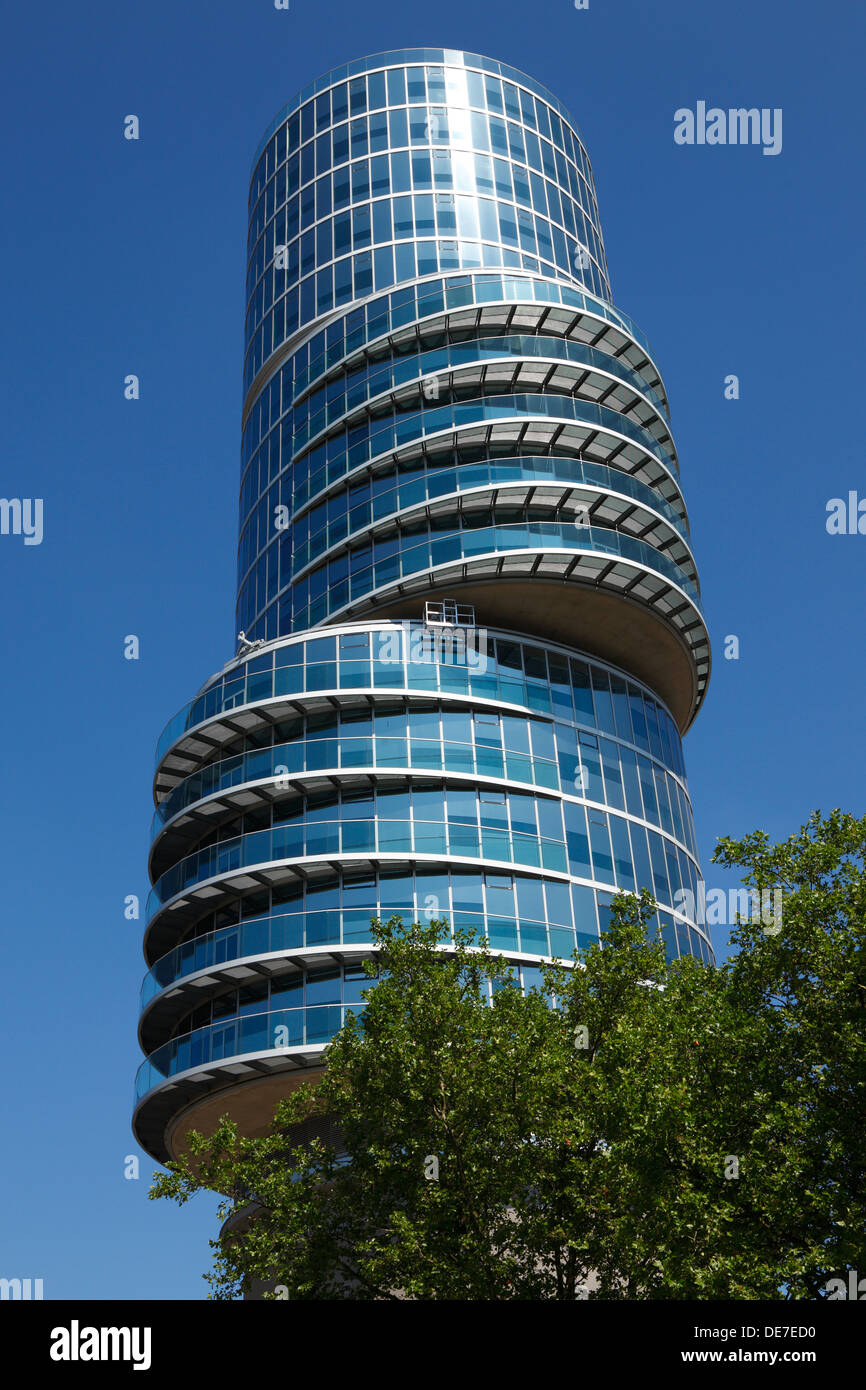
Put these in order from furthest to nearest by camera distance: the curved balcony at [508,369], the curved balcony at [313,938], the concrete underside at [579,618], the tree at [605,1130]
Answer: the curved balcony at [508,369] → the concrete underside at [579,618] → the curved balcony at [313,938] → the tree at [605,1130]

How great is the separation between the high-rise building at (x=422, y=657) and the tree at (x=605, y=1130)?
14979 millimetres

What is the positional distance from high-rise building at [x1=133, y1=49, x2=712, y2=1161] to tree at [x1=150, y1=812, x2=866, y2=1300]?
49.1 feet

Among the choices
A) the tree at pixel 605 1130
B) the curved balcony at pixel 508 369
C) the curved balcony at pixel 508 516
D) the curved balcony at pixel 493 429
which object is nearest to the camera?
the tree at pixel 605 1130

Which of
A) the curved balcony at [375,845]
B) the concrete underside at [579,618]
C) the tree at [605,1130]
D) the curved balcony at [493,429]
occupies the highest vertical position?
the curved balcony at [493,429]

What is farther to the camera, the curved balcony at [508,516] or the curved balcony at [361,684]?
the curved balcony at [508,516]

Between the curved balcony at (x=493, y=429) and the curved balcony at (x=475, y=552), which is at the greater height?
the curved balcony at (x=493, y=429)

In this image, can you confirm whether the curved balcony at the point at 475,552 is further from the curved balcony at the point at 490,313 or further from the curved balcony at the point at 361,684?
the curved balcony at the point at 490,313

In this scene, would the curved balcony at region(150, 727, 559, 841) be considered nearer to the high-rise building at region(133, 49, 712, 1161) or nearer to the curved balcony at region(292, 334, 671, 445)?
the high-rise building at region(133, 49, 712, 1161)

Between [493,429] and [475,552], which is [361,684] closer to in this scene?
[475,552]

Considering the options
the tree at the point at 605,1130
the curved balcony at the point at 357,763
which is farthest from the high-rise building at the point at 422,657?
the tree at the point at 605,1130

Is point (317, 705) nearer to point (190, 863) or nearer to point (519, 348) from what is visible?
point (190, 863)

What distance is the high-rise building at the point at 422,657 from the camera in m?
47.9

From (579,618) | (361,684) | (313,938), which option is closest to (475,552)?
(579,618)
